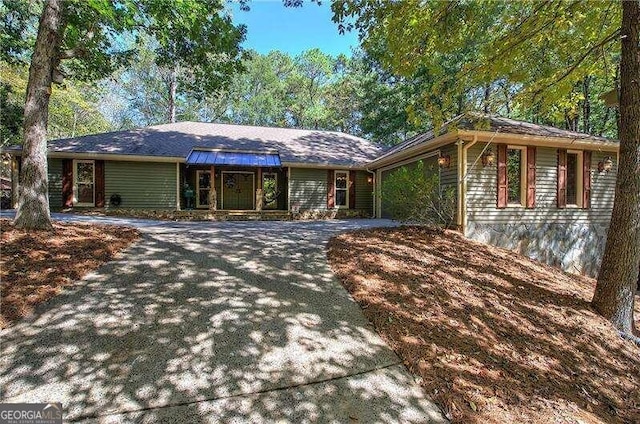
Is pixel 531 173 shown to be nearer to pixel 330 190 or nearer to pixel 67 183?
pixel 330 190

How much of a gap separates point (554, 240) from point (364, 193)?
23.9ft

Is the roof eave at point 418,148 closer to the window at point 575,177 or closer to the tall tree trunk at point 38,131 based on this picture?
the window at point 575,177

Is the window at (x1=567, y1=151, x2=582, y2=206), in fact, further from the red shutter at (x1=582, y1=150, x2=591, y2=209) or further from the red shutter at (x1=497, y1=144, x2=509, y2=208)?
the red shutter at (x1=497, y1=144, x2=509, y2=208)

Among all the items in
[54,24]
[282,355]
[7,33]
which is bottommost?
[282,355]

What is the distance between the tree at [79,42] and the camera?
584 cm

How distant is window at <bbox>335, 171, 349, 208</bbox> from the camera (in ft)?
47.2

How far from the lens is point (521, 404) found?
2.69 meters

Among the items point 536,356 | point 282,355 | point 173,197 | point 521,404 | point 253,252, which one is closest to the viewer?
point 521,404

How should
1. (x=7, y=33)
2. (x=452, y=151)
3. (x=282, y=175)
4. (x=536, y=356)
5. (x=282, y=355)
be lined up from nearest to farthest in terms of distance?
(x=282, y=355) < (x=536, y=356) < (x=452, y=151) < (x=7, y=33) < (x=282, y=175)


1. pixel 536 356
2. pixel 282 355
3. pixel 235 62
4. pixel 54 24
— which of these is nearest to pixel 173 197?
pixel 235 62

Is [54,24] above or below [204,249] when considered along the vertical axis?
above

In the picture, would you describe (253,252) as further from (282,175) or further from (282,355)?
(282,175)

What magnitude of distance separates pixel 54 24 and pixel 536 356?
913 centimetres

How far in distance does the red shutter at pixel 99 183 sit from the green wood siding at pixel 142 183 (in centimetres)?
13
